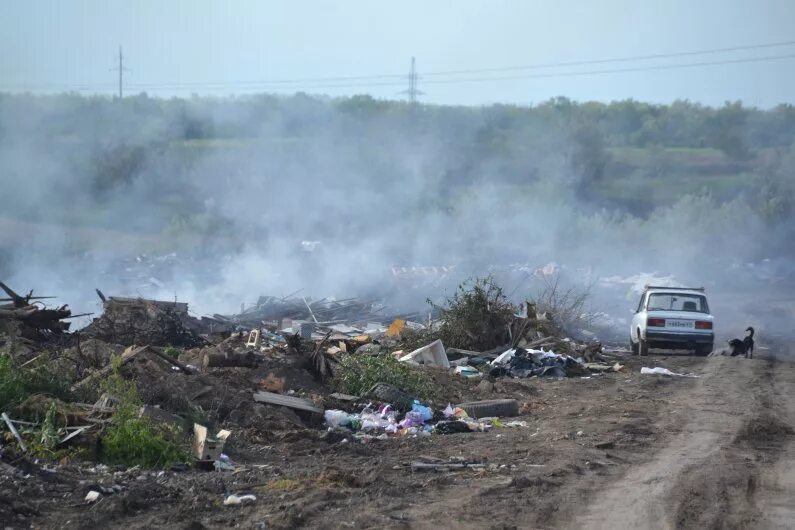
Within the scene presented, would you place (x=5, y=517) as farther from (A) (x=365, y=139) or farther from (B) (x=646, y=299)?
(A) (x=365, y=139)

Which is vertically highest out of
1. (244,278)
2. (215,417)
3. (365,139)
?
(365,139)

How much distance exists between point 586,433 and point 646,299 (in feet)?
39.3

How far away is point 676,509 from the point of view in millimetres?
6879

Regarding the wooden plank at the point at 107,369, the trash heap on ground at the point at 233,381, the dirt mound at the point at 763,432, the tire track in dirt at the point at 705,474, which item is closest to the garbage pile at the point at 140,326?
the trash heap on ground at the point at 233,381

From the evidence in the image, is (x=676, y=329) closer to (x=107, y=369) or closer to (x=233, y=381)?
(x=233, y=381)

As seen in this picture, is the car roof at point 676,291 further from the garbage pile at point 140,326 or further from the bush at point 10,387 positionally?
the bush at point 10,387

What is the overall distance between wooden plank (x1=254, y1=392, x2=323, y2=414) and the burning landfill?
0.07ft

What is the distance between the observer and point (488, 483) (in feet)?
25.1

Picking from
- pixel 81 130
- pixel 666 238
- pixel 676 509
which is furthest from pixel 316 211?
pixel 676 509

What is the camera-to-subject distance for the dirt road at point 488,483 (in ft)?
21.3

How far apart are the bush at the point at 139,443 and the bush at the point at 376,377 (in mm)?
4253

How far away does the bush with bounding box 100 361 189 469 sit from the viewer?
812 centimetres

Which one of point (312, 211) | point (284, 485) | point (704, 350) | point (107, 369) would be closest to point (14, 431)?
point (284, 485)

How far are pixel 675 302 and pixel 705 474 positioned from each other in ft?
46.6
